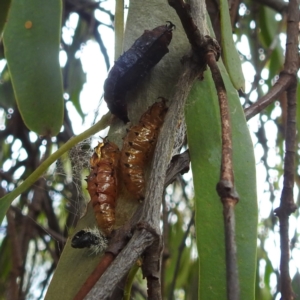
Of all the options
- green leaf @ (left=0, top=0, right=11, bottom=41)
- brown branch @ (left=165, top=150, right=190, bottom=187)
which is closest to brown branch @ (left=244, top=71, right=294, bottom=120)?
brown branch @ (left=165, top=150, right=190, bottom=187)

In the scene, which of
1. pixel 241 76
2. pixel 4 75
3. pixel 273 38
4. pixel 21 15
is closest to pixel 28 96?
pixel 21 15

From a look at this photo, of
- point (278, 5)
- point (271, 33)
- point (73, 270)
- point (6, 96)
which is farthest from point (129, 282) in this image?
point (6, 96)

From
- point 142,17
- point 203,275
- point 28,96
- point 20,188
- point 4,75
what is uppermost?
point 4,75

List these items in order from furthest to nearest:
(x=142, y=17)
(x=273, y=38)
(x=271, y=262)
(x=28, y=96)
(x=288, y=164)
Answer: (x=271, y=262) → (x=273, y=38) → (x=288, y=164) → (x=142, y=17) → (x=28, y=96)

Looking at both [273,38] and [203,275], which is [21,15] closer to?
[203,275]

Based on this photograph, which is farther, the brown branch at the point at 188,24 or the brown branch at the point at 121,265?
the brown branch at the point at 188,24

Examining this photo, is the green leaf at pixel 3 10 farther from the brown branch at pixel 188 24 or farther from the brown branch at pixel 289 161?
the brown branch at pixel 289 161

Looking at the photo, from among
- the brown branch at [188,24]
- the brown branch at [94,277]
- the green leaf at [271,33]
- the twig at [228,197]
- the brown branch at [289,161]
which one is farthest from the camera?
the green leaf at [271,33]

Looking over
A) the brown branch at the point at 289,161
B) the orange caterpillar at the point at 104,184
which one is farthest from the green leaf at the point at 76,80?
the orange caterpillar at the point at 104,184
